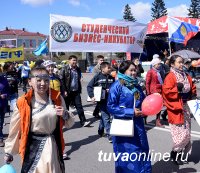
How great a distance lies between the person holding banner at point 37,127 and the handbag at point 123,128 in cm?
103

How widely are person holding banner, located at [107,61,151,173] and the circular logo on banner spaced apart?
420cm

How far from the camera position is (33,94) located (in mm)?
3363

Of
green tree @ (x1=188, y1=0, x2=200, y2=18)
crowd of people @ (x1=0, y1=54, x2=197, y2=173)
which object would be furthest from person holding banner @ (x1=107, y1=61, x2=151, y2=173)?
green tree @ (x1=188, y1=0, x2=200, y2=18)

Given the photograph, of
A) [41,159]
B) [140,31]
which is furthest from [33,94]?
[140,31]

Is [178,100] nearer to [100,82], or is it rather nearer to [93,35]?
[100,82]

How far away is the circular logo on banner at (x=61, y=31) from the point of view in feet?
27.1

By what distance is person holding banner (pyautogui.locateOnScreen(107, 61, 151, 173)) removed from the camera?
429 cm

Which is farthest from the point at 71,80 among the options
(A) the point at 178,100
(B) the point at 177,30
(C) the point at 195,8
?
(C) the point at 195,8

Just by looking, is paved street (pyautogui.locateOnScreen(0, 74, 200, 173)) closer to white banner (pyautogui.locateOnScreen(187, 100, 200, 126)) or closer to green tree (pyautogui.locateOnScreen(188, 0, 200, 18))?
white banner (pyautogui.locateOnScreen(187, 100, 200, 126))

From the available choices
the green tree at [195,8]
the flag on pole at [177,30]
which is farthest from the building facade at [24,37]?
the flag on pole at [177,30]

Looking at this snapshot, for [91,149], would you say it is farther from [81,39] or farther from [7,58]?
[7,58]

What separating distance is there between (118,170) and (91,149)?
1.98 meters

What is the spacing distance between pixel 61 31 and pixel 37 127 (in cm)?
547

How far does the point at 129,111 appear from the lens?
167 inches
